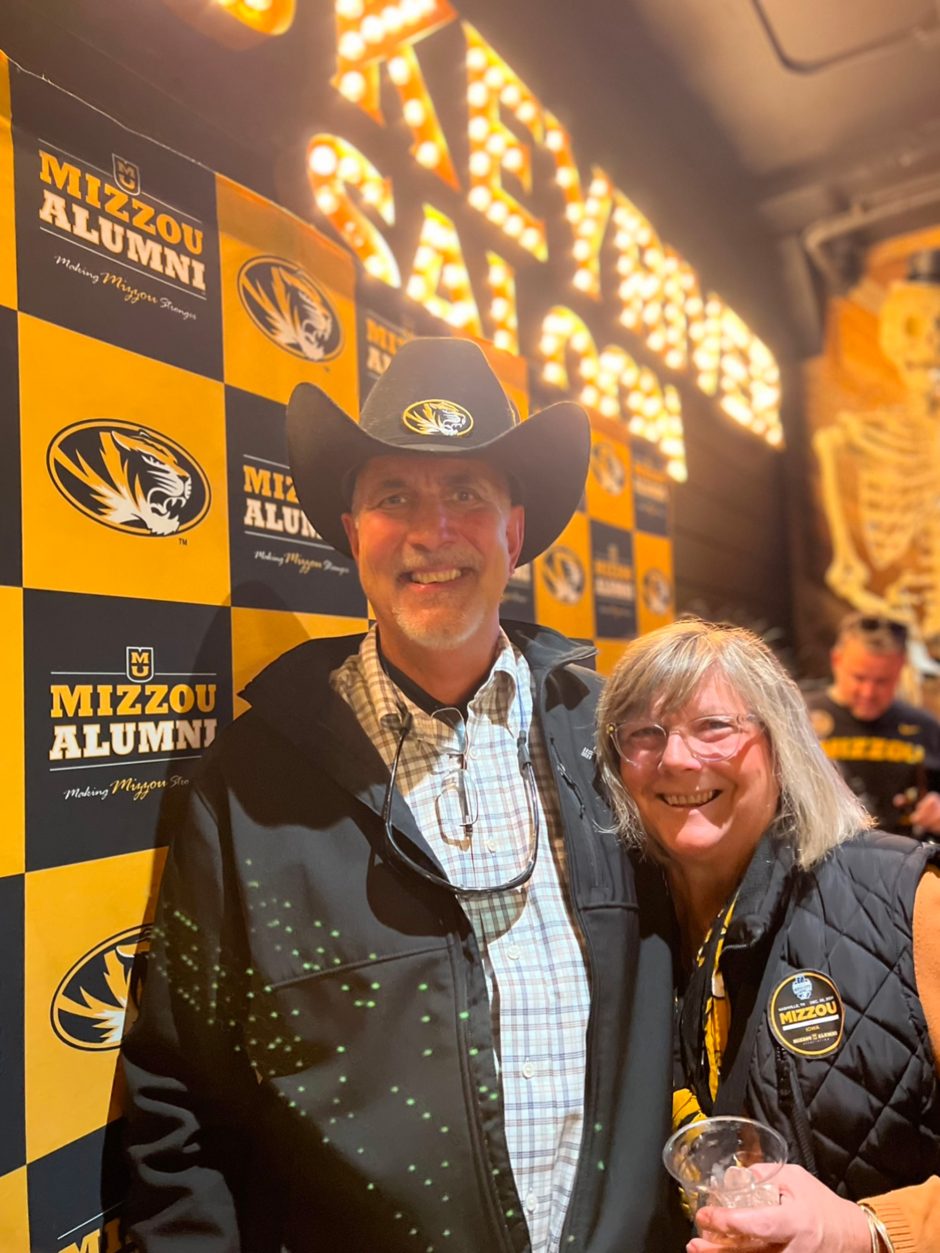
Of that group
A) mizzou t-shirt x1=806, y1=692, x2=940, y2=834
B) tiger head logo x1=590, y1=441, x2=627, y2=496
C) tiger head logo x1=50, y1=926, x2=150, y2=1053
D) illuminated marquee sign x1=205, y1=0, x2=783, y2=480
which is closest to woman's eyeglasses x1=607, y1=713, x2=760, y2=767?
tiger head logo x1=50, y1=926, x2=150, y2=1053

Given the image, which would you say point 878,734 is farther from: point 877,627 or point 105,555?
point 105,555

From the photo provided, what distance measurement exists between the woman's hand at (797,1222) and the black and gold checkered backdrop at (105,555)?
939 mm

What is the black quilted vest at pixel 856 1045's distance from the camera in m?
1.15

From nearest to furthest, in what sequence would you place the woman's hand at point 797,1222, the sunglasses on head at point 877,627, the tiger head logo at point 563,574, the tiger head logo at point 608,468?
1. the woman's hand at point 797,1222
2. the tiger head logo at point 563,574
3. the tiger head logo at point 608,468
4. the sunglasses on head at point 877,627

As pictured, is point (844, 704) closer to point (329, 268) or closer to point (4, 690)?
point (329, 268)

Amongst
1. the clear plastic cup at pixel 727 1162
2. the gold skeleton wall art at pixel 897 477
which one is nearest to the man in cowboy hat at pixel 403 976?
the clear plastic cup at pixel 727 1162

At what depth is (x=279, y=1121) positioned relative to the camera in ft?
4.17

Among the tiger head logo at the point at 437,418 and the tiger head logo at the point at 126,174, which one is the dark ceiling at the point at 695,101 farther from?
the tiger head logo at the point at 437,418

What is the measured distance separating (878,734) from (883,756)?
96 millimetres

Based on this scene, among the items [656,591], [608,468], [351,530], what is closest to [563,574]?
[608,468]

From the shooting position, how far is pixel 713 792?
1348mm

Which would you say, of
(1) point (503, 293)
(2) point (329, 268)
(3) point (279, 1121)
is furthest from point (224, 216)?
(3) point (279, 1121)

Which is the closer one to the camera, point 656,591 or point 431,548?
point 431,548

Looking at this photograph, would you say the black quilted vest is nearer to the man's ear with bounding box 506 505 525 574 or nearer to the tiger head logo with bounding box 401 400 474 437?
the man's ear with bounding box 506 505 525 574
